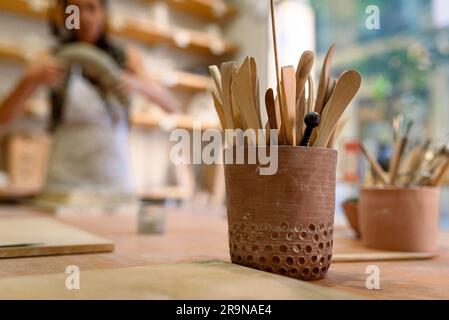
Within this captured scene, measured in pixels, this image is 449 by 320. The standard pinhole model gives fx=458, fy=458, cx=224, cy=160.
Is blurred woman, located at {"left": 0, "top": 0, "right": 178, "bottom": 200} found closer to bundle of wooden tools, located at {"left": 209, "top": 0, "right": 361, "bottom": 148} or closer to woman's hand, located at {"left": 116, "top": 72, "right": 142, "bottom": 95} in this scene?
woman's hand, located at {"left": 116, "top": 72, "right": 142, "bottom": 95}

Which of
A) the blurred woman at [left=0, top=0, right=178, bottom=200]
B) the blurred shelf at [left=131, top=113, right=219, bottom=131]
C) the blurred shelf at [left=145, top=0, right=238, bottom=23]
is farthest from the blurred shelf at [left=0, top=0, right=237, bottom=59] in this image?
the blurred woman at [left=0, top=0, right=178, bottom=200]

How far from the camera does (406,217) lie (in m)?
0.78

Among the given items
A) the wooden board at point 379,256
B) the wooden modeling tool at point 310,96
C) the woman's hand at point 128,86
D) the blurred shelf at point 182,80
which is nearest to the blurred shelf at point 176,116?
the blurred shelf at point 182,80

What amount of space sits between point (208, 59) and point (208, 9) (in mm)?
409

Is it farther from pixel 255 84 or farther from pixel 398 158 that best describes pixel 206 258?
pixel 398 158

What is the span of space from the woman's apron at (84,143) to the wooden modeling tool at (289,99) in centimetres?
119

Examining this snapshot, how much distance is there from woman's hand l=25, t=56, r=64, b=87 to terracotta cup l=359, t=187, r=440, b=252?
1226mm

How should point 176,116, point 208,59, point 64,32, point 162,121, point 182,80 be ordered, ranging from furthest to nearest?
point 208,59
point 182,80
point 162,121
point 176,116
point 64,32

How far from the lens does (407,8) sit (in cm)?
350

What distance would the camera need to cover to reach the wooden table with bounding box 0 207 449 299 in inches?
21.1

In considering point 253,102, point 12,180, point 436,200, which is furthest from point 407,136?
point 12,180

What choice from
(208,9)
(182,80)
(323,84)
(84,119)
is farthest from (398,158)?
(208,9)

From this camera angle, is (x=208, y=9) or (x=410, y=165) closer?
(x=410, y=165)
